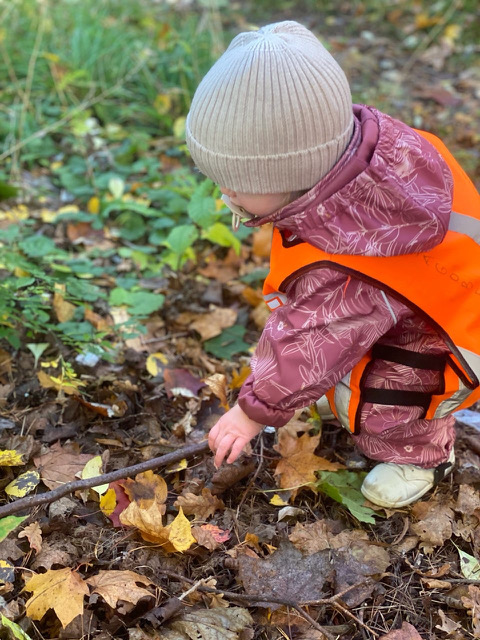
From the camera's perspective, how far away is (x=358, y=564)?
1897mm

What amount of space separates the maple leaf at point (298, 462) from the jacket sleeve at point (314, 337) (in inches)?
18.1

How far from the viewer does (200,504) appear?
2.04 metres

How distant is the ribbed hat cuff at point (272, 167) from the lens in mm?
1576

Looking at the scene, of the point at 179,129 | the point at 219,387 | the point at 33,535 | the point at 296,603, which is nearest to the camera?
the point at 296,603

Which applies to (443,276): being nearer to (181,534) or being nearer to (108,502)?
(181,534)

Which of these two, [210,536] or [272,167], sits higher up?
[272,167]

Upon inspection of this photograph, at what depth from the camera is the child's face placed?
1.70 m

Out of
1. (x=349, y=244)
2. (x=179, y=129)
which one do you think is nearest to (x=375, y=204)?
(x=349, y=244)

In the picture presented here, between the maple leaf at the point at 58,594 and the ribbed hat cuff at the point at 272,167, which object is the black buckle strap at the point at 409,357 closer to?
the ribbed hat cuff at the point at 272,167

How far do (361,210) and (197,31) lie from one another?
397cm

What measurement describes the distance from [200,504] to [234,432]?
1.11ft

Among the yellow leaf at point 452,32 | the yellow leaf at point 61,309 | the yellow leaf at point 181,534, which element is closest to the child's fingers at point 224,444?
the yellow leaf at point 181,534

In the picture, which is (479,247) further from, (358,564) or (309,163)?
(358,564)

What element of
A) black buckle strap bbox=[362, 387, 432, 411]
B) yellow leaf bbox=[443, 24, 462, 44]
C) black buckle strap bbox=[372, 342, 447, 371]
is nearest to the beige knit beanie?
black buckle strap bbox=[372, 342, 447, 371]
